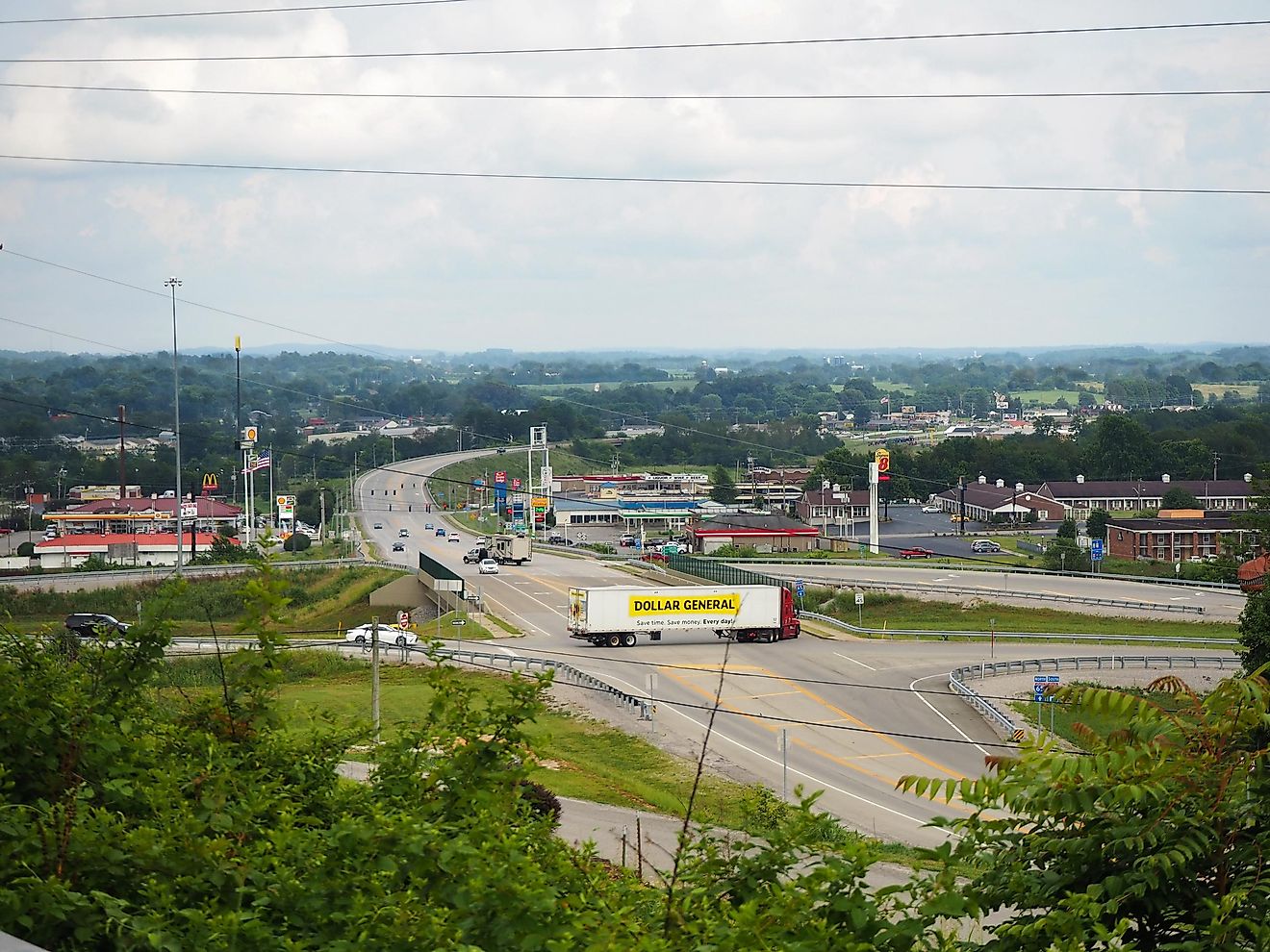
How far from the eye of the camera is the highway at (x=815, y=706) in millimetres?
27297

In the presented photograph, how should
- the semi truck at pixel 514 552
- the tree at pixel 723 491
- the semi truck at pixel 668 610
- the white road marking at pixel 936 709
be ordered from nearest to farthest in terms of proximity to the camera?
the white road marking at pixel 936 709
the semi truck at pixel 668 610
the semi truck at pixel 514 552
the tree at pixel 723 491

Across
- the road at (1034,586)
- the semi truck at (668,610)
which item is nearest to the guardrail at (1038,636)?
the semi truck at (668,610)

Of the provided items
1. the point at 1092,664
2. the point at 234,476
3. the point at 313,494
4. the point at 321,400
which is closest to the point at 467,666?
the point at 1092,664

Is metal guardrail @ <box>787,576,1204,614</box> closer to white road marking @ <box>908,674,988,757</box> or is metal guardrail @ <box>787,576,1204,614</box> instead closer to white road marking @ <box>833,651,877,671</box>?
white road marking @ <box>833,651,877,671</box>

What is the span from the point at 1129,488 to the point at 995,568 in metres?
50.8

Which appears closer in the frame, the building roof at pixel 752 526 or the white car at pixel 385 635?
the white car at pixel 385 635

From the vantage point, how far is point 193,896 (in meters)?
4.75

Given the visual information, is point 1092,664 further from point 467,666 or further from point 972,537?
point 972,537

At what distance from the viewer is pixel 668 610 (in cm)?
4528

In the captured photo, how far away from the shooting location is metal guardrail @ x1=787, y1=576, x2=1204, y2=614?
176 ft

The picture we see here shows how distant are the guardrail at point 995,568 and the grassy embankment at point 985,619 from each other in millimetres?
10037

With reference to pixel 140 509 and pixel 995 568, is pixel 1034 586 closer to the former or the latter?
pixel 995 568

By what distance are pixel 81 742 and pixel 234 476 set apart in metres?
94.7

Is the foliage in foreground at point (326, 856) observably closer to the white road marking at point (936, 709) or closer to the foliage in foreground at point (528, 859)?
the foliage in foreground at point (528, 859)
